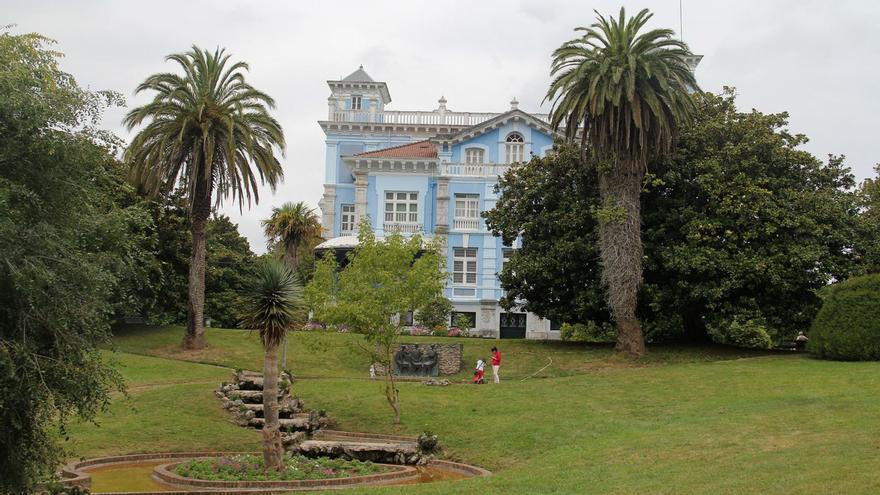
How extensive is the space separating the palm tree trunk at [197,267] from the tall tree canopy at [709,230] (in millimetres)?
14569

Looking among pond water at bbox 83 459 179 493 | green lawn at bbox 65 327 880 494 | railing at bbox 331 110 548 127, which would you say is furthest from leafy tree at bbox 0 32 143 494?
railing at bbox 331 110 548 127

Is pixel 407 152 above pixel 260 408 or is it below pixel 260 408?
above

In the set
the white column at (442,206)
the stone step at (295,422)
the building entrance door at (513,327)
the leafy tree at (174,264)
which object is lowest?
the stone step at (295,422)

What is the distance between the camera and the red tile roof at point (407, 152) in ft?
194

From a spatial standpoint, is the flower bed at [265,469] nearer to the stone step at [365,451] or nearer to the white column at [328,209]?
the stone step at [365,451]

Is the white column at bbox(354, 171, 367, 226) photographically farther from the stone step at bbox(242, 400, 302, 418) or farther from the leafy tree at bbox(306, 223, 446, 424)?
the stone step at bbox(242, 400, 302, 418)

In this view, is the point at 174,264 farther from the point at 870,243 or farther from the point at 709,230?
the point at 870,243

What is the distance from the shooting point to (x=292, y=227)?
52688 mm

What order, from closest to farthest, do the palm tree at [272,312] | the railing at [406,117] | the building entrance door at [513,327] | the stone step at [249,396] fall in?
1. the palm tree at [272,312]
2. the stone step at [249,396]
3. the building entrance door at [513,327]
4. the railing at [406,117]

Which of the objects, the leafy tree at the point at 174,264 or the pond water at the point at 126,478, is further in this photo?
the leafy tree at the point at 174,264

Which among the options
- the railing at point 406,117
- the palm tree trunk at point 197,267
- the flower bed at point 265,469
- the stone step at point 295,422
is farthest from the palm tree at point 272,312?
the railing at point 406,117

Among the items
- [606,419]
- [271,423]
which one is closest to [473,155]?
[606,419]

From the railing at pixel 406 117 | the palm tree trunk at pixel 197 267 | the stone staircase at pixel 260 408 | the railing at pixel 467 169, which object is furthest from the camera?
the railing at pixel 406 117

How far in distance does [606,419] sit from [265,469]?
10594 millimetres
